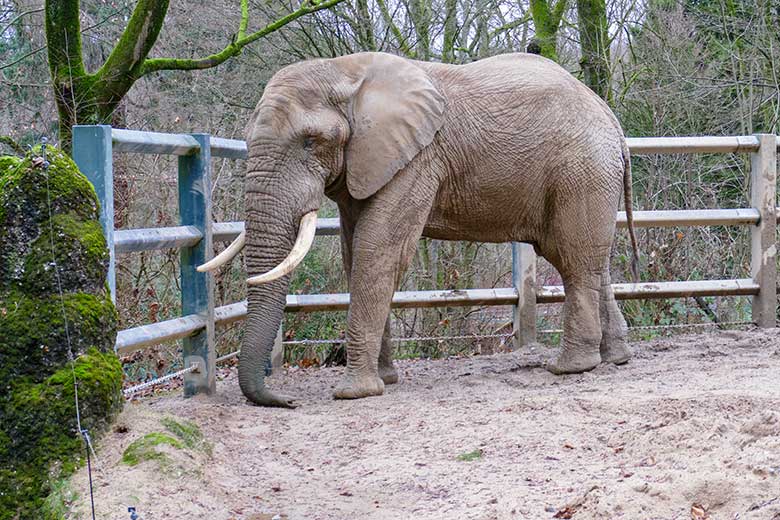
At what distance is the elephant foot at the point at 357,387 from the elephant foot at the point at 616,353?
6.08 ft

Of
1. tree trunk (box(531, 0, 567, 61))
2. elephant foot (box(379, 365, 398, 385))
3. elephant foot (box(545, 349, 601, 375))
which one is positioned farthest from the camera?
tree trunk (box(531, 0, 567, 61))

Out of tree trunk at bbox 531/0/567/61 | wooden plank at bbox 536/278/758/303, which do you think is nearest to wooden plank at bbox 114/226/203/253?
wooden plank at bbox 536/278/758/303

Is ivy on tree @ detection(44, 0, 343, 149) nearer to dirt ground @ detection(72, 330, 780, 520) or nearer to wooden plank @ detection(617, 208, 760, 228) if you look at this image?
dirt ground @ detection(72, 330, 780, 520)

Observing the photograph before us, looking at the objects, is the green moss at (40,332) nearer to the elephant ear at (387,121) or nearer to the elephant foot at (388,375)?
the elephant ear at (387,121)

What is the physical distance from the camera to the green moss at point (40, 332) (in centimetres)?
379

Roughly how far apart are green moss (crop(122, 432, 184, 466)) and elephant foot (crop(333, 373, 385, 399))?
7.42 feet

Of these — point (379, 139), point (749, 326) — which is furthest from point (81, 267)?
point (749, 326)

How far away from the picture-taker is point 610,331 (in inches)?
286

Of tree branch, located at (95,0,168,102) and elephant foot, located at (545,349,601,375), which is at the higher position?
tree branch, located at (95,0,168,102)

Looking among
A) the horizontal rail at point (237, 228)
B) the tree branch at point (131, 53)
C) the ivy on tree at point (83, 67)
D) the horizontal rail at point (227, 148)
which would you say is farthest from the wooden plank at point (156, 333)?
the tree branch at point (131, 53)

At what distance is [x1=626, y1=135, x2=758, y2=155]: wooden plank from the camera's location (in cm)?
787

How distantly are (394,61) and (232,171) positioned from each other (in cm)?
410

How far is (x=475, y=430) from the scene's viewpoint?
492 cm

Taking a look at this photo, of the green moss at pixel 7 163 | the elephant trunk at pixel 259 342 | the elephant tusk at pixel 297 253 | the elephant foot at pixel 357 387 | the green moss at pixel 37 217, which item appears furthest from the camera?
the elephant foot at pixel 357 387
